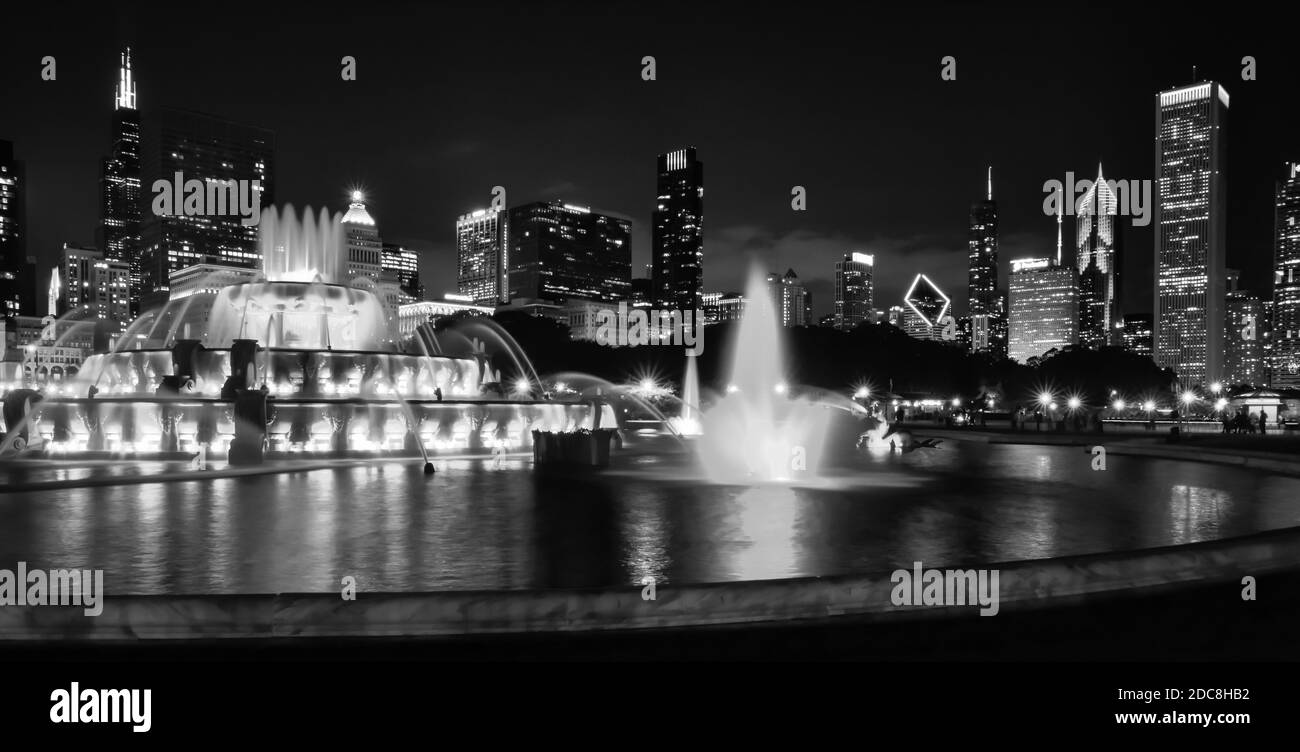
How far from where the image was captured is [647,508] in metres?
10.9

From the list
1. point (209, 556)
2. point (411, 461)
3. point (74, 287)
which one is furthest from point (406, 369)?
point (74, 287)

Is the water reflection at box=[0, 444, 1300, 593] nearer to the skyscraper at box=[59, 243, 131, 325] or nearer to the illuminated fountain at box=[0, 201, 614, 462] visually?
the illuminated fountain at box=[0, 201, 614, 462]

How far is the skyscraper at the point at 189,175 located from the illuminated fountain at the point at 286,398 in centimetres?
16605

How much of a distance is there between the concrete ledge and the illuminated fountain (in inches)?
520

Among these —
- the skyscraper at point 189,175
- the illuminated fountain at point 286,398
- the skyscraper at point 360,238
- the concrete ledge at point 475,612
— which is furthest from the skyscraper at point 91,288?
the concrete ledge at point 475,612

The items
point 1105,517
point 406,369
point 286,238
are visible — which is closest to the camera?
point 1105,517

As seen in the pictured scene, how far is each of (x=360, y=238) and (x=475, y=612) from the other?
123092 mm

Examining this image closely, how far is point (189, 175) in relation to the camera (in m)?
185

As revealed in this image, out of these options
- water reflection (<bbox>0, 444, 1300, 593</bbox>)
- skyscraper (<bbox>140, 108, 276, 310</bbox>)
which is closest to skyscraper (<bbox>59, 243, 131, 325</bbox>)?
skyscraper (<bbox>140, 108, 276, 310</bbox>)

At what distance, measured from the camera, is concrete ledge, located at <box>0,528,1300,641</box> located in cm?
539

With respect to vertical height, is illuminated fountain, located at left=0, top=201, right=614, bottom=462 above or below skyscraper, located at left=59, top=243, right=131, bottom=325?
below

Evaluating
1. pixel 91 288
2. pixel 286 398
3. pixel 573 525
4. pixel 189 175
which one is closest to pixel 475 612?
pixel 573 525

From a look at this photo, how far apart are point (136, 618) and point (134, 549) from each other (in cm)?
308
